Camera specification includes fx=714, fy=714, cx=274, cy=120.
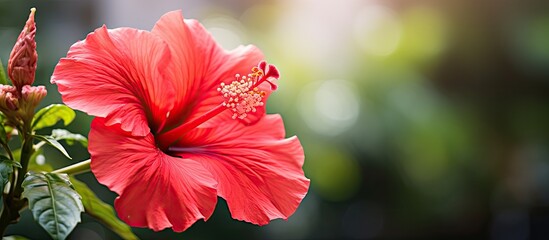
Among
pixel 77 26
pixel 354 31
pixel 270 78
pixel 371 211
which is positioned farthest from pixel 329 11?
pixel 270 78

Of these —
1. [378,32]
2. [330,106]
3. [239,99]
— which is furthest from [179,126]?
[378,32]

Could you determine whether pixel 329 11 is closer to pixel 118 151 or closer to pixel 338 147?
pixel 338 147

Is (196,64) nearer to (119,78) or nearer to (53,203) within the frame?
(119,78)

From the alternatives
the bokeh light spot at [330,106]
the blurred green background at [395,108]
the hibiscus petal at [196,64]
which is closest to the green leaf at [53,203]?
the hibiscus petal at [196,64]

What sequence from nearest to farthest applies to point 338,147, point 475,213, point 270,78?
point 270,78, point 338,147, point 475,213

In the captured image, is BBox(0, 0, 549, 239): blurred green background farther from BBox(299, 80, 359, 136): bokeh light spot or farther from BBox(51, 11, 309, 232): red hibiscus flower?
BBox(51, 11, 309, 232): red hibiscus flower

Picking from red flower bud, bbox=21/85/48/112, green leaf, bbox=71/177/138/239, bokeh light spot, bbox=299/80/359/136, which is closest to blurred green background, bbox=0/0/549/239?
bokeh light spot, bbox=299/80/359/136
